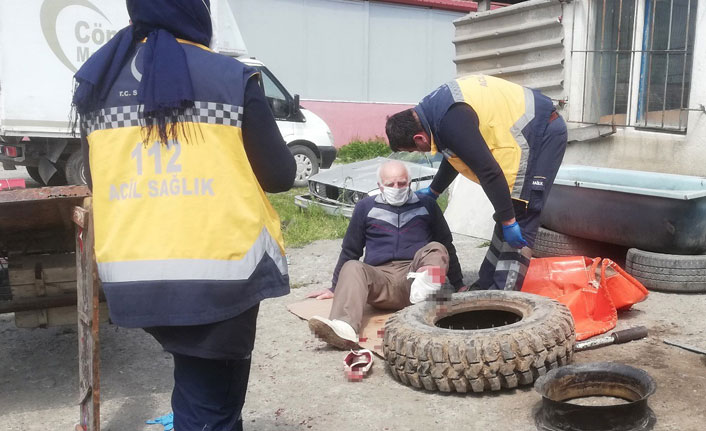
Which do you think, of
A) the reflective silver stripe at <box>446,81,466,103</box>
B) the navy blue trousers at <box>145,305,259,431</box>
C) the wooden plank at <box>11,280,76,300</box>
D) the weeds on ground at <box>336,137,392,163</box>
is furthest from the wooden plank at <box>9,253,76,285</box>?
the weeds on ground at <box>336,137,392,163</box>

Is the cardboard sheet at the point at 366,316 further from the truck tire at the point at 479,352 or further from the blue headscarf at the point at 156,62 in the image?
the blue headscarf at the point at 156,62

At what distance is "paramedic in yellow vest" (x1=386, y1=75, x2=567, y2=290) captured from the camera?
13.3 feet

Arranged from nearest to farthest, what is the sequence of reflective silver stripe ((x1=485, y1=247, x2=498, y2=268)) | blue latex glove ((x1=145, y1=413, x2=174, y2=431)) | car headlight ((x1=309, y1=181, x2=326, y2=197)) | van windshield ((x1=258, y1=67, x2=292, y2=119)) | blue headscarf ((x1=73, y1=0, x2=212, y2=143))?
blue headscarf ((x1=73, y1=0, x2=212, y2=143)) < blue latex glove ((x1=145, y1=413, x2=174, y2=431)) < reflective silver stripe ((x1=485, y1=247, x2=498, y2=268)) < car headlight ((x1=309, y1=181, x2=326, y2=197)) < van windshield ((x1=258, y1=67, x2=292, y2=119))

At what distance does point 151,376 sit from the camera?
3.92m

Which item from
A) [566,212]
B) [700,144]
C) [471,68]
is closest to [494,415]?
[566,212]

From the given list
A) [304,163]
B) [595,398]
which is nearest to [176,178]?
[595,398]

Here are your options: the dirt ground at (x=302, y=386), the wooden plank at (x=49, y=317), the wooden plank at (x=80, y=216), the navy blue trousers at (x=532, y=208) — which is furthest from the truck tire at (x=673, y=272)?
the wooden plank at (x=80, y=216)

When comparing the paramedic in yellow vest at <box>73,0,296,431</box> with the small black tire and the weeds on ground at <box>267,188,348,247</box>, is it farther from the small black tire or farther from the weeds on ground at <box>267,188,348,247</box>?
the small black tire

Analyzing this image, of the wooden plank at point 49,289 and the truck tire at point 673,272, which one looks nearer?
the wooden plank at point 49,289

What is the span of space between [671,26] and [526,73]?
156 centimetres

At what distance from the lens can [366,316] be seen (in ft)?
15.6

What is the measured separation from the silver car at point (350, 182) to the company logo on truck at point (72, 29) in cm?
399

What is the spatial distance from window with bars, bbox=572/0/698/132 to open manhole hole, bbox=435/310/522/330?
2.84m

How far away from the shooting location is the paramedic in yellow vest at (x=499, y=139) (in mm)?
4062
